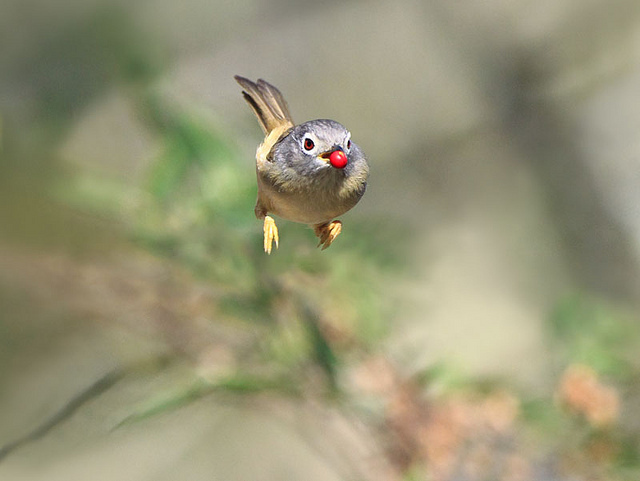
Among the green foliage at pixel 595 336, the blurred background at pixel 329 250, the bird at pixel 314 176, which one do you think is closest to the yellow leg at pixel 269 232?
the bird at pixel 314 176

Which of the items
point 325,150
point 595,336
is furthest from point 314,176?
point 595,336

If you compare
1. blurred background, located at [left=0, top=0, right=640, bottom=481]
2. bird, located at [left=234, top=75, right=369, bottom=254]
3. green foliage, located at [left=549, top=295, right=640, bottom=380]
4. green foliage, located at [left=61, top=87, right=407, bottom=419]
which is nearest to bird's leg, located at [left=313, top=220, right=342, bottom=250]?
bird, located at [left=234, top=75, right=369, bottom=254]

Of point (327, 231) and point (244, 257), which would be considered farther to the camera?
point (244, 257)

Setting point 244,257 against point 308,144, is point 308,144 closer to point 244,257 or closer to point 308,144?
point 308,144

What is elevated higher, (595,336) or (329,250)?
(595,336)

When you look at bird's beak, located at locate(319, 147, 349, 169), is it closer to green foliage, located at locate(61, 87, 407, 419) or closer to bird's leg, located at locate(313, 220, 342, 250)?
bird's leg, located at locate(313, 220, 342, 250)

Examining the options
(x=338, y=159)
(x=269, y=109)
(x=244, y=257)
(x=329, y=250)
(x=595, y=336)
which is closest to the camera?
(x=338, y=159)

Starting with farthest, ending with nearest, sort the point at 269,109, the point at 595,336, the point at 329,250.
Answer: the point at 595,336 → the point at 329,250 → the point at 269,109
